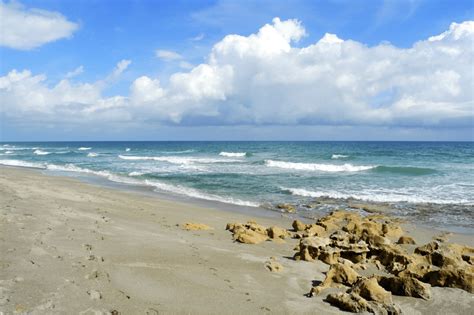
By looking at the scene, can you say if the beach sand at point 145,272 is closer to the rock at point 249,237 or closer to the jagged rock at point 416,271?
the rock at point 249,237

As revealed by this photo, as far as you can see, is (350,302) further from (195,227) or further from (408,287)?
(195,227)

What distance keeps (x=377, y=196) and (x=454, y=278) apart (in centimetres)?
1382

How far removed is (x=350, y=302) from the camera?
555 centimetres

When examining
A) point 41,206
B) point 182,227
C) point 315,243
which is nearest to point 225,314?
point 315,243

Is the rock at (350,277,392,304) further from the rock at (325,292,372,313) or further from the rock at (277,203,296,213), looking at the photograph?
the rock at (277,203,296,213)

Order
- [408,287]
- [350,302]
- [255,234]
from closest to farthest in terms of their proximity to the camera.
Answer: [350,302] → [408,287] → [255,234]

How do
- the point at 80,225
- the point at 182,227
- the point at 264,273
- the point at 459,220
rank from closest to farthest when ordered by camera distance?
the point at 264,273 → the point at 80,225 → the point at 182,227 → the point at 459,220

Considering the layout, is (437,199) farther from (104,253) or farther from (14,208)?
(14,208)

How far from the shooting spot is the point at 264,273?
7.21m

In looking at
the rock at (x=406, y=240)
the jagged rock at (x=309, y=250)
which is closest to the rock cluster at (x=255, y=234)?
the jagged rock at (x=309, y=250)

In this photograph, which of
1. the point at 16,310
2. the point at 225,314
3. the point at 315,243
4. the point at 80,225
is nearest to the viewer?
the point at 16,310

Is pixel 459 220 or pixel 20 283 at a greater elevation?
pixel 20 283

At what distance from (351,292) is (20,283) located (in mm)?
4865

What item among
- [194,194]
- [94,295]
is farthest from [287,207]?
[94,295]
